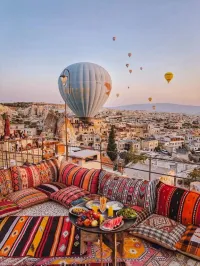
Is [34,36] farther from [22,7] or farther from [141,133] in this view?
[141,133]

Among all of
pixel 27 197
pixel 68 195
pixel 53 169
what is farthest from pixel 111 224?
pixel 53 169


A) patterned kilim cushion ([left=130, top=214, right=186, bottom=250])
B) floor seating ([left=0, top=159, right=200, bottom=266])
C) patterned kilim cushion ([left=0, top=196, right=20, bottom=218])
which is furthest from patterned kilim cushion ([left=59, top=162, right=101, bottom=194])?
patterned kilim cushion ([left=130, top=214, right=186, bottom=250])

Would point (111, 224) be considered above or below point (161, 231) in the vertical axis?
above

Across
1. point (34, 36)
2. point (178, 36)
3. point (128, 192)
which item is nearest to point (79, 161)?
point (128, 192)

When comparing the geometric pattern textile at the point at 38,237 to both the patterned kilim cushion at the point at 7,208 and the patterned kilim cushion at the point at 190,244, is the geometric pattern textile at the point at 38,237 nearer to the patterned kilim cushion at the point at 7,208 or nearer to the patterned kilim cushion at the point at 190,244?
the patterned kilim cushion at the point at 7,208

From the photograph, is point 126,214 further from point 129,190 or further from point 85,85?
point 85,85

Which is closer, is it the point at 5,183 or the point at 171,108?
the point at 5,183

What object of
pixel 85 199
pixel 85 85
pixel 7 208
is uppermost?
pixel 85 85

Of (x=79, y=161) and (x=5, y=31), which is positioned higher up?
(x=5, y=31)

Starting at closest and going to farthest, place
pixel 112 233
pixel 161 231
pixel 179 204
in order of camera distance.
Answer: pixel 112 233
pixel 161 231
pixel 179 204
